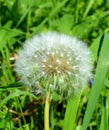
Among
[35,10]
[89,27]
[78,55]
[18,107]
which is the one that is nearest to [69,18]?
[89,27]

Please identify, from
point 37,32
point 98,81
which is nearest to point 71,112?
point 98,81

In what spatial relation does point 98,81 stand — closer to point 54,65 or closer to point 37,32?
point 54,65

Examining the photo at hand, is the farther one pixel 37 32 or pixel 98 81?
pixel 37 32

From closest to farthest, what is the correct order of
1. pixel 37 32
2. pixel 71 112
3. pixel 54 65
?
pixel 54 65 → pixel 71 112 → pixel 37 32

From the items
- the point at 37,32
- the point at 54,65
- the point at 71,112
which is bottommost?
the point at 71,112

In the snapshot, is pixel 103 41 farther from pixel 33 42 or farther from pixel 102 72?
pixel 33 42

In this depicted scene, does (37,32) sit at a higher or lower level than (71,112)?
higher

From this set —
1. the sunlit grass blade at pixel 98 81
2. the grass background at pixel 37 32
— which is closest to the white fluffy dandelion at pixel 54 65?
the sunlit grass blade at pixel 98 81

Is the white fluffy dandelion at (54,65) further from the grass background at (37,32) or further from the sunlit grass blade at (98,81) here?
the grass background at (37,32)

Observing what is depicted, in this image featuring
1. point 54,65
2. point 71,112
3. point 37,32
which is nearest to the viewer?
point 54,65
